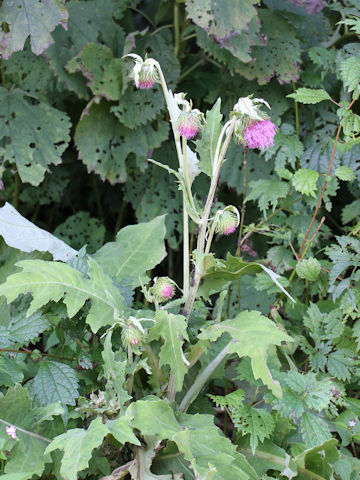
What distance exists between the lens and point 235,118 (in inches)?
57.5

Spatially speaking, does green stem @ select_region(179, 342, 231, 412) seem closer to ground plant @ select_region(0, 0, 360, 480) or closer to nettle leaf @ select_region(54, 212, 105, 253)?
ground plant @ select_region(0, 0, 360, 480)

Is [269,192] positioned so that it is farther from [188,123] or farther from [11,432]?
[11,432]

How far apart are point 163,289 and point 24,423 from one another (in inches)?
19.9

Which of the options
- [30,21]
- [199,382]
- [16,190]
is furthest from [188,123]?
[16,190]

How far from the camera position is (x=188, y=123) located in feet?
4.87

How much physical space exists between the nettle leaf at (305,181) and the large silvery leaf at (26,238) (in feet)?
2.64

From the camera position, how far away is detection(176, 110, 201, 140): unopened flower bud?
1.49m

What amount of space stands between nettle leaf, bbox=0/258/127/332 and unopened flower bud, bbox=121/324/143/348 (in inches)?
2.3

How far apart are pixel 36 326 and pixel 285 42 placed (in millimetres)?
1539

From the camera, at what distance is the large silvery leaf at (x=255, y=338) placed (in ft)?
4.48

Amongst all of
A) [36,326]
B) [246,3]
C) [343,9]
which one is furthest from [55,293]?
[343,9]

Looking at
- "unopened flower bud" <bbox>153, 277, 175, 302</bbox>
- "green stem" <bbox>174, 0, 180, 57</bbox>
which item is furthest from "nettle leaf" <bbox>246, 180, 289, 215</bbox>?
"green stem" <bbox>174, 0, 180, 57</bbox>

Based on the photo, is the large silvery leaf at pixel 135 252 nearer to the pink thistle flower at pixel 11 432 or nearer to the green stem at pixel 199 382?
the green stem at pixel 199 382

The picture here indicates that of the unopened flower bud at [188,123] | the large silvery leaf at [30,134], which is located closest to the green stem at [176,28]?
the large silvery leaf at [30,134]
